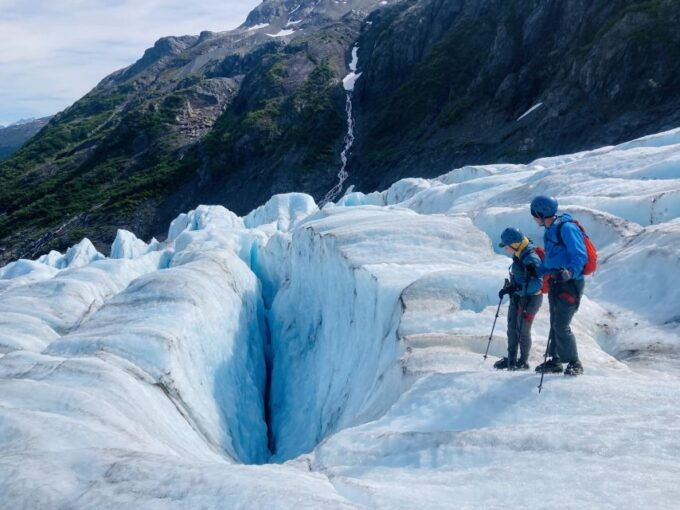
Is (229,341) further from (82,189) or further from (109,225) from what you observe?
(82,189)

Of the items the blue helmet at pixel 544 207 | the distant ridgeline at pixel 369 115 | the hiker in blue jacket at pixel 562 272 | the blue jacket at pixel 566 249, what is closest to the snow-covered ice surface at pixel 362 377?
the hiker in blue jacket at pixel 562 272

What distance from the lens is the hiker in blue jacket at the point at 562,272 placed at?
632 centimetres

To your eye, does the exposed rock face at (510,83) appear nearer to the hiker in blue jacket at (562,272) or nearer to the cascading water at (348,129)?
the cascading water at (348,129)

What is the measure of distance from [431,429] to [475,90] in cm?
7079

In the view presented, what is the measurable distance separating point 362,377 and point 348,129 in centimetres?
8108

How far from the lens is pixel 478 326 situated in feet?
29.3

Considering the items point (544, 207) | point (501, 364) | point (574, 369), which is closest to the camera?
point (544, 207)

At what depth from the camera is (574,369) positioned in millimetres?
6676

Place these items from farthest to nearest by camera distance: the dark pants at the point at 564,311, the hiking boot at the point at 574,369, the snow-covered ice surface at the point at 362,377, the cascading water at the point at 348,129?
the cascading water at the point at 348,129, the hiking boot at the point at 574,369, the dark pants at the point at 564,311, the snow-covered ice surface at the point at 362,377

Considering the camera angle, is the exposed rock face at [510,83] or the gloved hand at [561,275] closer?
the gloved hand at [561,275]

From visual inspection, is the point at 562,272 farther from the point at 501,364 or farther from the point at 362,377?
the point at 362,377

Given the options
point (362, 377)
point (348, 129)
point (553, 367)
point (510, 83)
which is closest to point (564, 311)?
point (553, 367)

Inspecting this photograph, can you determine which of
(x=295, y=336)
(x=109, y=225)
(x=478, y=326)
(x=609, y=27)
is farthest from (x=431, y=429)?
(x=109, y=225)

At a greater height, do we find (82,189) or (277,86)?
(277,86)
